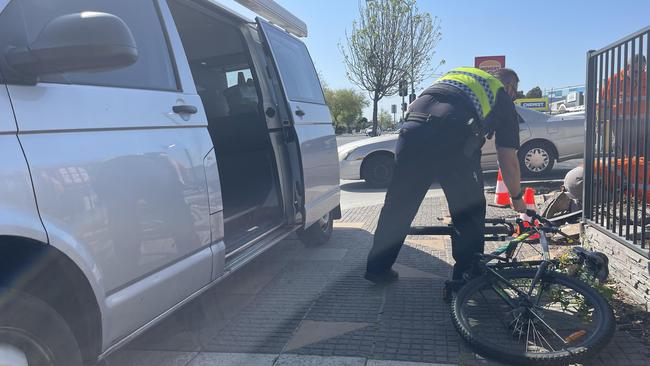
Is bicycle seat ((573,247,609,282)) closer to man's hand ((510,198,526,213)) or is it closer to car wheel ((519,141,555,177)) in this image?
man's hand ((510,198,526,213))

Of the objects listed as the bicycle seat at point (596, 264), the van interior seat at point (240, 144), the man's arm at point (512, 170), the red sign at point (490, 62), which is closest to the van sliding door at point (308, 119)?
the van interior seat at point (240, 144)

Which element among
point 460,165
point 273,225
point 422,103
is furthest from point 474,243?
point 273,225

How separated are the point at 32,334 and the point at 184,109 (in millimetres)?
1305

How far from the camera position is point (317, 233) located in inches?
203

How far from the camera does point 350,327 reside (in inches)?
123

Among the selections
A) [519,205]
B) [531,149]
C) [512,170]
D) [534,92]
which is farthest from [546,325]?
[534,92]

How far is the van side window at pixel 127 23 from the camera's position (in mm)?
1820

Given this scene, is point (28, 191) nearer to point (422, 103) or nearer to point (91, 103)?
point (91, 103)

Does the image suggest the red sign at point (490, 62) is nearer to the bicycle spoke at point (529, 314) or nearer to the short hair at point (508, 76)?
the short hair at point (508, 76)

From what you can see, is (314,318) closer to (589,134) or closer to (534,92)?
(589,134)

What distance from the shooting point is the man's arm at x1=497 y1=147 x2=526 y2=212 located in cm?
338

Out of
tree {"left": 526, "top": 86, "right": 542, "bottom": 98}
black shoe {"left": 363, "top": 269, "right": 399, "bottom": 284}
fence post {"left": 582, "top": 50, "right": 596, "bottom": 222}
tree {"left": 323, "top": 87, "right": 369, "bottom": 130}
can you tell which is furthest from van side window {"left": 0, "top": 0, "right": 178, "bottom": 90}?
tree {"left": 526, "top": 86, "right": 542, "bottom": 98}

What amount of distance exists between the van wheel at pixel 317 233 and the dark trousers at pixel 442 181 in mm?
1574

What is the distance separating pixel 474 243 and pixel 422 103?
1.05 meters
